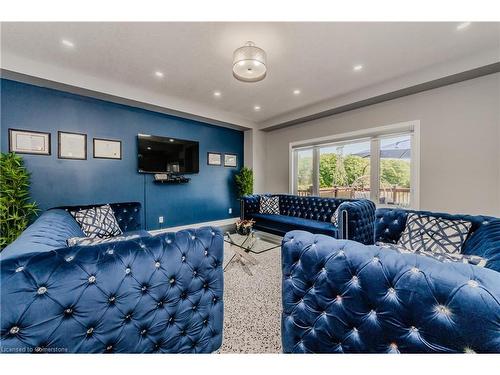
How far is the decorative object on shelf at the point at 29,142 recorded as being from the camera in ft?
9.14

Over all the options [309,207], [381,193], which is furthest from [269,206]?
[381,193]

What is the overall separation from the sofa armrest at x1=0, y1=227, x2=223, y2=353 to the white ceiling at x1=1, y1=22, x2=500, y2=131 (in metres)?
2.28

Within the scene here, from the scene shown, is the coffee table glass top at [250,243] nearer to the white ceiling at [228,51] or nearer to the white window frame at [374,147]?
the white window frame at [374,147]

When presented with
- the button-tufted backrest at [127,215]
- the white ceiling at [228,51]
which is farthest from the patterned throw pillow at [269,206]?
the button-tufted backrest at [127,215]

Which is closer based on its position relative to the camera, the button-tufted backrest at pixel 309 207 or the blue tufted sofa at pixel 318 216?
the blue tufted sofa at pixel 318 216

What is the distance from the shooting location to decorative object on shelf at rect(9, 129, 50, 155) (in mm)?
2786

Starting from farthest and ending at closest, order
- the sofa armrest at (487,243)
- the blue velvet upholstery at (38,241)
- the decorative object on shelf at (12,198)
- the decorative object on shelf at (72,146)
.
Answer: the decorative object on shelf at (72,146) < the decorative object on shelf at (12,198) < the sofa armrest at (487,243) < the blue velvet upholstery at (38,241)

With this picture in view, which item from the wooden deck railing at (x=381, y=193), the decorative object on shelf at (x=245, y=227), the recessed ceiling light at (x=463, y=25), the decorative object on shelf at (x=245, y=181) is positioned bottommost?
the decorative object on shelf at (x=245, y=227)

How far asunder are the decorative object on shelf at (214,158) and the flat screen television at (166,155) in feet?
1.14

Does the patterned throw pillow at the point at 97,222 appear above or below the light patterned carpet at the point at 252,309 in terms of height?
above

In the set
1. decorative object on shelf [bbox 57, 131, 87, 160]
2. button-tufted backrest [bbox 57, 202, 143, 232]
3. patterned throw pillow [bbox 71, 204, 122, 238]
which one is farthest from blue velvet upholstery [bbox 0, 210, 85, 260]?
decorative object on shelf [bbox 57, 131, 87, 160]

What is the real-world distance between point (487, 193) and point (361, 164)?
173 centimetres

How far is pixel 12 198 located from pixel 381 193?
572cm
